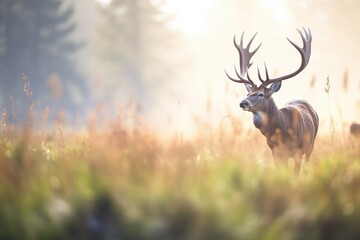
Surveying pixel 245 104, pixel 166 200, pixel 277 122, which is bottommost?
pixel 166 200

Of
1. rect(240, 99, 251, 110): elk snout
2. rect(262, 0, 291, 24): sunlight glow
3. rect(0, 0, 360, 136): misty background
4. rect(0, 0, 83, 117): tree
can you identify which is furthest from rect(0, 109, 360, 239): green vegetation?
rect(262, 0, 291, 24): sunlight glow

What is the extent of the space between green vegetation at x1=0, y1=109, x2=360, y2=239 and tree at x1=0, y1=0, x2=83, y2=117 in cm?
3797

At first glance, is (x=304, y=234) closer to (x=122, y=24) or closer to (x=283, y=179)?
(x=283, y=179)

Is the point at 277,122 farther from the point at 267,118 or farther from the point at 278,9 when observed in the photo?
the point at 278,9

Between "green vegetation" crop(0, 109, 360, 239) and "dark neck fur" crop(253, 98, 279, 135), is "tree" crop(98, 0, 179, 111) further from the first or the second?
"green vegetation" crop(0, 109, 360, 239)

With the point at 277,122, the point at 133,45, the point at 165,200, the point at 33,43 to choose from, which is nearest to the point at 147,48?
the point at 133,45

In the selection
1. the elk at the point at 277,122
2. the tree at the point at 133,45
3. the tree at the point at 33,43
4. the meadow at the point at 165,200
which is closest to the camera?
the meadow at the point at 165,200

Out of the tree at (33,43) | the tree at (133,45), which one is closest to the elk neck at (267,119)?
the tree at (33,43)

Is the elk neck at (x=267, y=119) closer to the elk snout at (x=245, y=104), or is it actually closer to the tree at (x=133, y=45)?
Result: the elk snout at (x=245, y=104)

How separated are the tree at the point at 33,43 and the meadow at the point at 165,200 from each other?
38.0m

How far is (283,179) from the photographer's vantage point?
186 inches

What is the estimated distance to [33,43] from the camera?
141 ft

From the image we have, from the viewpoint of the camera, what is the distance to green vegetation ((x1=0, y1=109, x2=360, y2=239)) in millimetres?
3555

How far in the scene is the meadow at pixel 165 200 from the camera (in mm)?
3555
